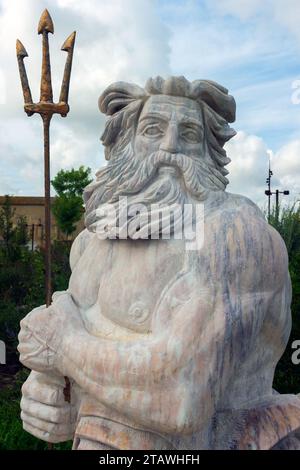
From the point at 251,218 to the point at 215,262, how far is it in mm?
257

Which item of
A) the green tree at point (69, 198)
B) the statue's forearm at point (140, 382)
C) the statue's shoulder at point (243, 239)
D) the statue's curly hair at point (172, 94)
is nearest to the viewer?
the statue's forearm at point (140, 382)

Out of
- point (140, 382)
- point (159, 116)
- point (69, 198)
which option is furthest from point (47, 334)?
point (69, 198)

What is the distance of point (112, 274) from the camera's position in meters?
2.33

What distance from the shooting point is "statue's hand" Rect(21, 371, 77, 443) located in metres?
2.33

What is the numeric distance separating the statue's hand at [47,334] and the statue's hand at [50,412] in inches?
4.4

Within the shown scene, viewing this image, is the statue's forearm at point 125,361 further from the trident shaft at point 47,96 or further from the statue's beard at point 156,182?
the statue's beard at point 156,182

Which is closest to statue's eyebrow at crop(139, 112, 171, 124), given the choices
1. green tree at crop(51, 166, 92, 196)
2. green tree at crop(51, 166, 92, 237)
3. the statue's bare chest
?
the statue's bare chest

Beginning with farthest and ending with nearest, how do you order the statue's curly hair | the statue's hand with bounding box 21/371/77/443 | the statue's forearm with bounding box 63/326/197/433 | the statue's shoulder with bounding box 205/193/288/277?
1. the statue's curly hair
2. the statue's hand with bounding box 21/371/77/443
3. the statue's shoulder with bounding box 205/193/288/277
4. the statue's forearm with bounding box 63/326/197/433

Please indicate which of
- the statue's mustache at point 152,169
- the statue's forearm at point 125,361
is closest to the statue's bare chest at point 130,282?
the statue's forearm at point 125,361

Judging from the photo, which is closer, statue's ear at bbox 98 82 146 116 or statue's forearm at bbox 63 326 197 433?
statue's forearm at bbox 63 326 197 433

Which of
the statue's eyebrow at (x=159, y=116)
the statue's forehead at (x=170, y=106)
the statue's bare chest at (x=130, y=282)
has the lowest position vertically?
the statue's bare chest at (x=130, y=282)

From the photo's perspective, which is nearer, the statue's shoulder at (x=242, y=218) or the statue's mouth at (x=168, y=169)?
the statue's shoulder at (x=242, y=218)

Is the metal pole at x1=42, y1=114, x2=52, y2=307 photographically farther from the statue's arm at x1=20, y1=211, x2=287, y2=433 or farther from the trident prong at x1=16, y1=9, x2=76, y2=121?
the statue's arm at x1=20, y1=211, x2=287, y2=433

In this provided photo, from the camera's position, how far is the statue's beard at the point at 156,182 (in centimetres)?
235
